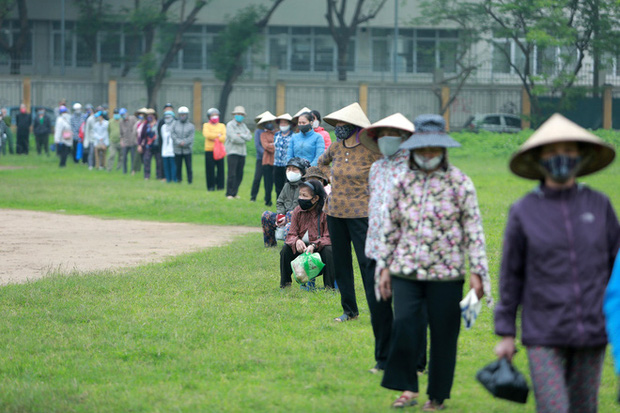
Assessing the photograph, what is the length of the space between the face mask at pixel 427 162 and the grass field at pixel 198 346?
61.6 inches

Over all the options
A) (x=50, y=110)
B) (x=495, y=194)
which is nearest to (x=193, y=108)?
(x=50, y=110)

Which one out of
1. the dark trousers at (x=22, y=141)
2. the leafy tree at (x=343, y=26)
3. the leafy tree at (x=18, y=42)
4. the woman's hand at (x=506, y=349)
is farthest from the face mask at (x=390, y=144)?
the leafy tree at (x=18, y=42)

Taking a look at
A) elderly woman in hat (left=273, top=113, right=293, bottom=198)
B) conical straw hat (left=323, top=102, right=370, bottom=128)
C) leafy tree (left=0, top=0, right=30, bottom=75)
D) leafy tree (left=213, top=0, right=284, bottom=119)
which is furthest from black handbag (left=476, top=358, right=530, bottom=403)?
leafy tree (left=0, top=0, right=30, bottom=75)

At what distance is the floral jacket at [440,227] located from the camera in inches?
231

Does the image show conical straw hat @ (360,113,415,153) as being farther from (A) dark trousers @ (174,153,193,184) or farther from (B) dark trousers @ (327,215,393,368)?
(A) dark trousers @ (174,153,193,184)

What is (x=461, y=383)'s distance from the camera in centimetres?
690

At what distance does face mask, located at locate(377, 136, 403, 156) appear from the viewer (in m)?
6.96

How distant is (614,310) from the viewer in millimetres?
4258

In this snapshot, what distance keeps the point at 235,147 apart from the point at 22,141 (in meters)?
17.9

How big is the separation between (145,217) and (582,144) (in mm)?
14586

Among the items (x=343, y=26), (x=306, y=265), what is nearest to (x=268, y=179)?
(x=306, y=265)

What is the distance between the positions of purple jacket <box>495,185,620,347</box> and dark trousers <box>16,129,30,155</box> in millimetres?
33384

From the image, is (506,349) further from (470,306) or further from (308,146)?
(308,146)

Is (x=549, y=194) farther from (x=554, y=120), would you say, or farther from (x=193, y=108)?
(x=193, y=108)
